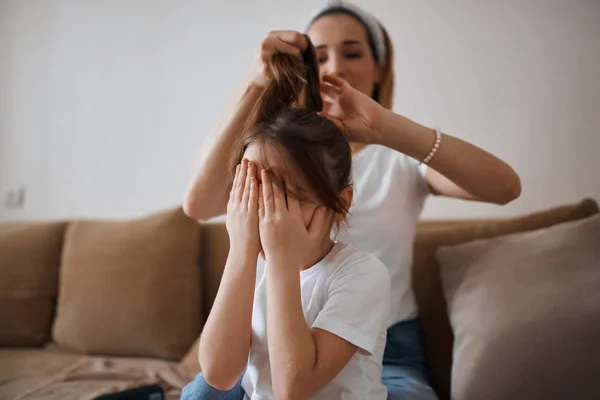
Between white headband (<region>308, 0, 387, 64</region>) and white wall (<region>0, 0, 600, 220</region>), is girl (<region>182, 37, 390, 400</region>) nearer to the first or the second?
white headband (<region>308, 0, 387, 64</region>)

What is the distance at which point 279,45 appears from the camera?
2.44ft

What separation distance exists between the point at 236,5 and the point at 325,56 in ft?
1.94

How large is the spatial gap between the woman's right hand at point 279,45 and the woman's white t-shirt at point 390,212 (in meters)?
0.28

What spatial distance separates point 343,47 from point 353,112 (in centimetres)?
24

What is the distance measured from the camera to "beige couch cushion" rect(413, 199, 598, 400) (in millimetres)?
1083

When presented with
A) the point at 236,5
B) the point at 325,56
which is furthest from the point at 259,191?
the point at 236,5

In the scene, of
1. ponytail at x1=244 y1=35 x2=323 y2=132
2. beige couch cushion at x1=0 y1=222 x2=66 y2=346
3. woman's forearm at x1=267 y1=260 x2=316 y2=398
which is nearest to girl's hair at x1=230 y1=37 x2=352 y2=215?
ponytail at x1=244 y1=35 x2=323 y2=132

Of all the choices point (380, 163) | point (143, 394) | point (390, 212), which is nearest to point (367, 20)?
point (380, 163)

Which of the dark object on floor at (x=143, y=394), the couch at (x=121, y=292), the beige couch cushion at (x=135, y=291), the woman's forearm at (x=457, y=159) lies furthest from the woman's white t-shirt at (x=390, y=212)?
the beige couch cushion at (x=135, y=291)

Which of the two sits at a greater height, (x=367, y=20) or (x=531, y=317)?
(x=367, y=20)

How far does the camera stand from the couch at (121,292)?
116 cm

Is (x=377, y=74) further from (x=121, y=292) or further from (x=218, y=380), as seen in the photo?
(x=121, y=292)

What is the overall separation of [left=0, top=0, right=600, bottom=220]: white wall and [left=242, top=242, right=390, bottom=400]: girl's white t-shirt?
1.87 feet

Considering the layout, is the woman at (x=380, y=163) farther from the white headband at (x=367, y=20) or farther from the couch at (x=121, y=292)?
the couch at (x=121, y=292)
